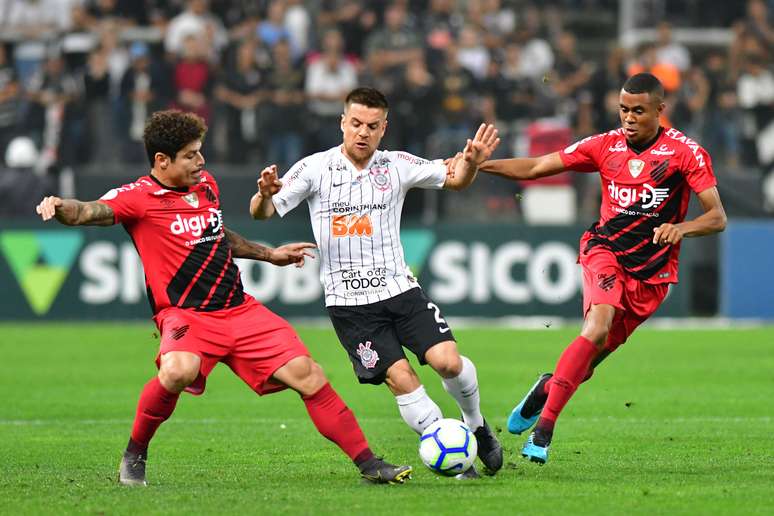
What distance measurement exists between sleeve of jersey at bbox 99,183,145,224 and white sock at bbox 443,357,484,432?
2.00 meters

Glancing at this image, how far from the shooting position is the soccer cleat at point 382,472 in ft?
25.4

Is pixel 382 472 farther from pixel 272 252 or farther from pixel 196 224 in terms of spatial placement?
pixel 196 224

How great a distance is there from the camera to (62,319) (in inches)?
778

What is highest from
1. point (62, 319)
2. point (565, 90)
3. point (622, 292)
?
point (565, 90)

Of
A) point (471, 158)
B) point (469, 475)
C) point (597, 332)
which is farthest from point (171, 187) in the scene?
point (597, 332)

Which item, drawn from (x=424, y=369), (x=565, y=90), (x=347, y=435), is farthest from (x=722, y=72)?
(x=347, y=435)

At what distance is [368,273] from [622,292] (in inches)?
68.0

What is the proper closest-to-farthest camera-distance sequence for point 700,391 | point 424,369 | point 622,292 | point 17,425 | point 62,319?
1. point 622,292
2. point 17,425
3. point 700,391
4. point 424,369
5. point 62,319

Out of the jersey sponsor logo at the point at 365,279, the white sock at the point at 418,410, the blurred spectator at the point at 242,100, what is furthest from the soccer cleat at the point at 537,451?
the blurred spectator at the point at 242,100

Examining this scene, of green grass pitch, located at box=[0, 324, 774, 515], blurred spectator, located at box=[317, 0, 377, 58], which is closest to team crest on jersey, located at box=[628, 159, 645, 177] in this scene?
green grass pitch, located at box=[0, 324, 774, 515]

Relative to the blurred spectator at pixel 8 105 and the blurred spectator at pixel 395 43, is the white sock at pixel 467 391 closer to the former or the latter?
the blurred spectator at pixel 8 105

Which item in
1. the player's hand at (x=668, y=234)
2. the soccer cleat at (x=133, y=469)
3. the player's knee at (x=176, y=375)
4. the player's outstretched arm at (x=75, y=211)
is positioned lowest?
the soccer cleat at (x=133, y=469)

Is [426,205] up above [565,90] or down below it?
below

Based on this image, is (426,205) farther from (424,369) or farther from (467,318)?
(424,369)
